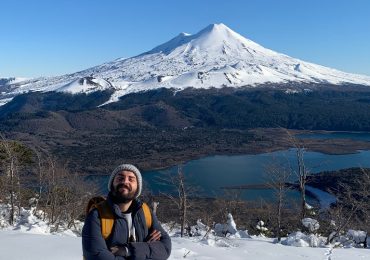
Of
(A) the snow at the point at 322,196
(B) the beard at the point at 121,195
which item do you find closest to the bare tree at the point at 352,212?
(B) the beard at the point at 121,195

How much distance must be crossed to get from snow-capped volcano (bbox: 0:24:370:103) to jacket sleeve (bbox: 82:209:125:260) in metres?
108

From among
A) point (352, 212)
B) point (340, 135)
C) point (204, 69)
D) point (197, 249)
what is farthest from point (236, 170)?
point (204, 69)

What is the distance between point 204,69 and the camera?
12988 cm

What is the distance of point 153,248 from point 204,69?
12881cm

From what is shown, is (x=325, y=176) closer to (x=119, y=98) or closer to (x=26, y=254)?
(x=26, y=254)

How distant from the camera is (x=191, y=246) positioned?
5.28 metres

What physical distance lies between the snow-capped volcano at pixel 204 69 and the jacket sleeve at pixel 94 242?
108 metres

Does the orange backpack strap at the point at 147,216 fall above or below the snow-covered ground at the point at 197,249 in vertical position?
above

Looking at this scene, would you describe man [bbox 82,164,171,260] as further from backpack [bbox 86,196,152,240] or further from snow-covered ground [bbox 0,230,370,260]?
snow-covered ground [bbox 0,230,370,260]

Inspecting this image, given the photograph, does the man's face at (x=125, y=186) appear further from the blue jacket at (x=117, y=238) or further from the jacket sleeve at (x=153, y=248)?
the jacket sleeve at (x=153, y=248)

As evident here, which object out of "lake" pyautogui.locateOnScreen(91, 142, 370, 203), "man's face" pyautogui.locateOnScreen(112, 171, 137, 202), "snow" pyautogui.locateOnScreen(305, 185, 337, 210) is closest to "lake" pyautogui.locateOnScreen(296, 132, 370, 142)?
"lake" pyautogui.locateOnScreen(91, 142, 370, 203)

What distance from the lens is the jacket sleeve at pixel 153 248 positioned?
226 centimetres

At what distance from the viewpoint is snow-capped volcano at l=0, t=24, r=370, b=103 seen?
121 metres

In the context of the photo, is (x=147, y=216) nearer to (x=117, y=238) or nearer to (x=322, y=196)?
(x=117, y=238)
